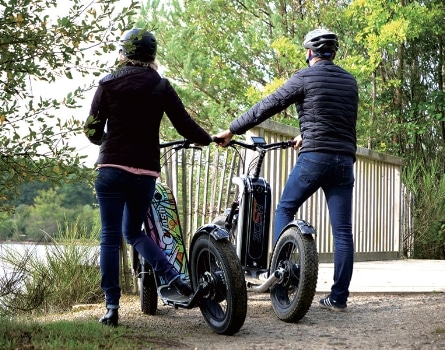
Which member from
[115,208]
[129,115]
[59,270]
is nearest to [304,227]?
[115,208]

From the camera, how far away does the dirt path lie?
4457mm

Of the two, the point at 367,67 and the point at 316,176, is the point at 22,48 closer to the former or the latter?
the point at 316,176

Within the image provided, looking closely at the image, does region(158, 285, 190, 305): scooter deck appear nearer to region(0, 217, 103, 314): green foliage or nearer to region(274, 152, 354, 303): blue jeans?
region(274, 152, 354, 303): blue jeans

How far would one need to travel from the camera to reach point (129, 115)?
15.4 ft

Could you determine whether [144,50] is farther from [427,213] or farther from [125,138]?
[427,213]

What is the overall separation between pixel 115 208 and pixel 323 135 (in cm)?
152

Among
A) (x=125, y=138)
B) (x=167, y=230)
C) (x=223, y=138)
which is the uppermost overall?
(x=223, y=138)

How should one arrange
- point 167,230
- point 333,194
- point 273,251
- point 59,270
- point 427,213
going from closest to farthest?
point 167,230 → point 273,251 → point 333,194 → point 59,270 → point 427,213

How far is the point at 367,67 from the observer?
12789mm

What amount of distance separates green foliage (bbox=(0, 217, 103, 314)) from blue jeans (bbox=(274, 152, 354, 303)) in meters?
2.47

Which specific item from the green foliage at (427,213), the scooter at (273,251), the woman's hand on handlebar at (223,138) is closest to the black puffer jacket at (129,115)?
the woman's hand on handlebar at (223,138)

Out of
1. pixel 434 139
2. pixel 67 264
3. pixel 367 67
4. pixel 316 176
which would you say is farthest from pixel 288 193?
pixel 434 139

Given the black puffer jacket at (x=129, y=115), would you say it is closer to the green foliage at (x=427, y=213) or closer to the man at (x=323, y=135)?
the man at (x=323, y=135)

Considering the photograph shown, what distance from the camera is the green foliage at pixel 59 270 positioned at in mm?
7148
